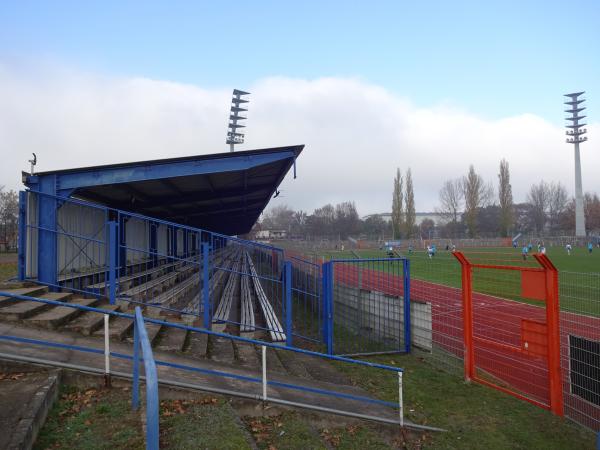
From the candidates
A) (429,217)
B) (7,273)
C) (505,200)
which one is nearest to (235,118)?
(7,273)

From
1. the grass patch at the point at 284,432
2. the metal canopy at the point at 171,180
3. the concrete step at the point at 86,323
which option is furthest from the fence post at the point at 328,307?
the concrete step at the point at 86,323

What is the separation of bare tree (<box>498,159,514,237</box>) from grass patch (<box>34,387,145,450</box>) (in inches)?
3070

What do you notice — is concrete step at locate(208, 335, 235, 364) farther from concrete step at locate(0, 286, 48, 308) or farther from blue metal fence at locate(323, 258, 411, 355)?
concrete step at locate(0, 286, 48, 308)

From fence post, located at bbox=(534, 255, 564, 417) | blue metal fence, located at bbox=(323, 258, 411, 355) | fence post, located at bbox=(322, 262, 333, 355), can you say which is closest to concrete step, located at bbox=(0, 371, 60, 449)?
fence post, located at bbox=(322, 262, 333, 355)

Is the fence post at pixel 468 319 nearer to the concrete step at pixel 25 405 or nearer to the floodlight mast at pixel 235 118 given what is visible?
the concrete step at pixel 25 405

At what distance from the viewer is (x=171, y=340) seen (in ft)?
22.1

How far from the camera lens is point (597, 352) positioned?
16.9 feet

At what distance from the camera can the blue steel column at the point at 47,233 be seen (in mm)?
7934

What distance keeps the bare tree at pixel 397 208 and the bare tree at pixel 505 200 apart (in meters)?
18.4

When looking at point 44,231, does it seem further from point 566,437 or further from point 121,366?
point 566,437

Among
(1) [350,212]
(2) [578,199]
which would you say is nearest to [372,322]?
(2) [578,199]

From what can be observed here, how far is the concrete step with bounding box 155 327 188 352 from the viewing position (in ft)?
21.0

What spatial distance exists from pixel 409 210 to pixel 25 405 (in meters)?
85.3

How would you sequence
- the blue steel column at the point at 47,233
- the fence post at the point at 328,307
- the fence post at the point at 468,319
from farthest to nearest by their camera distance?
the fence post at the point at 328,307 < the blue steel column at the point at 47,233 < the fence post at the point at 468,319
